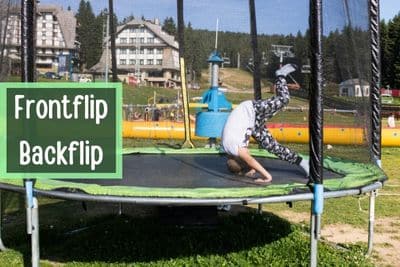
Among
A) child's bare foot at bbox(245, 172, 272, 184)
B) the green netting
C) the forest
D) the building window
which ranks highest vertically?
the forest

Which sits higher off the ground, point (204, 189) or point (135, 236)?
point (204, 189)

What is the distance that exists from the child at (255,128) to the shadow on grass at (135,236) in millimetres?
530

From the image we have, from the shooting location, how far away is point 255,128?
3.84m

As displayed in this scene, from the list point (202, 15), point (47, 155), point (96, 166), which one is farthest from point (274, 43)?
point (47, 155)

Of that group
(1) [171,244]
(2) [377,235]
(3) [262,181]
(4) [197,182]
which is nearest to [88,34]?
(4) [197,182]

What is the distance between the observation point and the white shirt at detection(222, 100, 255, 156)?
3658mm

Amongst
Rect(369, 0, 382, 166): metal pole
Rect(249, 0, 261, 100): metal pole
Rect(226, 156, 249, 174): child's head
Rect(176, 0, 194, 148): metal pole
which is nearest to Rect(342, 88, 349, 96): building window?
Rect(369, 0, 382, 166): metal pole

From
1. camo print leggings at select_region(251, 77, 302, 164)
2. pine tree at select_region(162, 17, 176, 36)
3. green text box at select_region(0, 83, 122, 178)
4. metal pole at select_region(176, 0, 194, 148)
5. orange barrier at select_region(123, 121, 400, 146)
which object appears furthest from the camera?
orange barrier at select_region(123, 121, 400, 146)

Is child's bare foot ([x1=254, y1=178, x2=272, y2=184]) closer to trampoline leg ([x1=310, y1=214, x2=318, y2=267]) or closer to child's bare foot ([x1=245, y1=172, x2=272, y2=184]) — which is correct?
child's bare foot ([x1=245, y1=172, x2=272, y2=184])

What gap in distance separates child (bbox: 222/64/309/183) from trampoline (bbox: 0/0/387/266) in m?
0.14

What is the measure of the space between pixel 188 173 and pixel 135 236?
615mm

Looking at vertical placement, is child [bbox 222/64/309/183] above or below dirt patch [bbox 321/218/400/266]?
above

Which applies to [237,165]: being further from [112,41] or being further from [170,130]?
[170,130]

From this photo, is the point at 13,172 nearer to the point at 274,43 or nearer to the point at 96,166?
the point at 96,166
